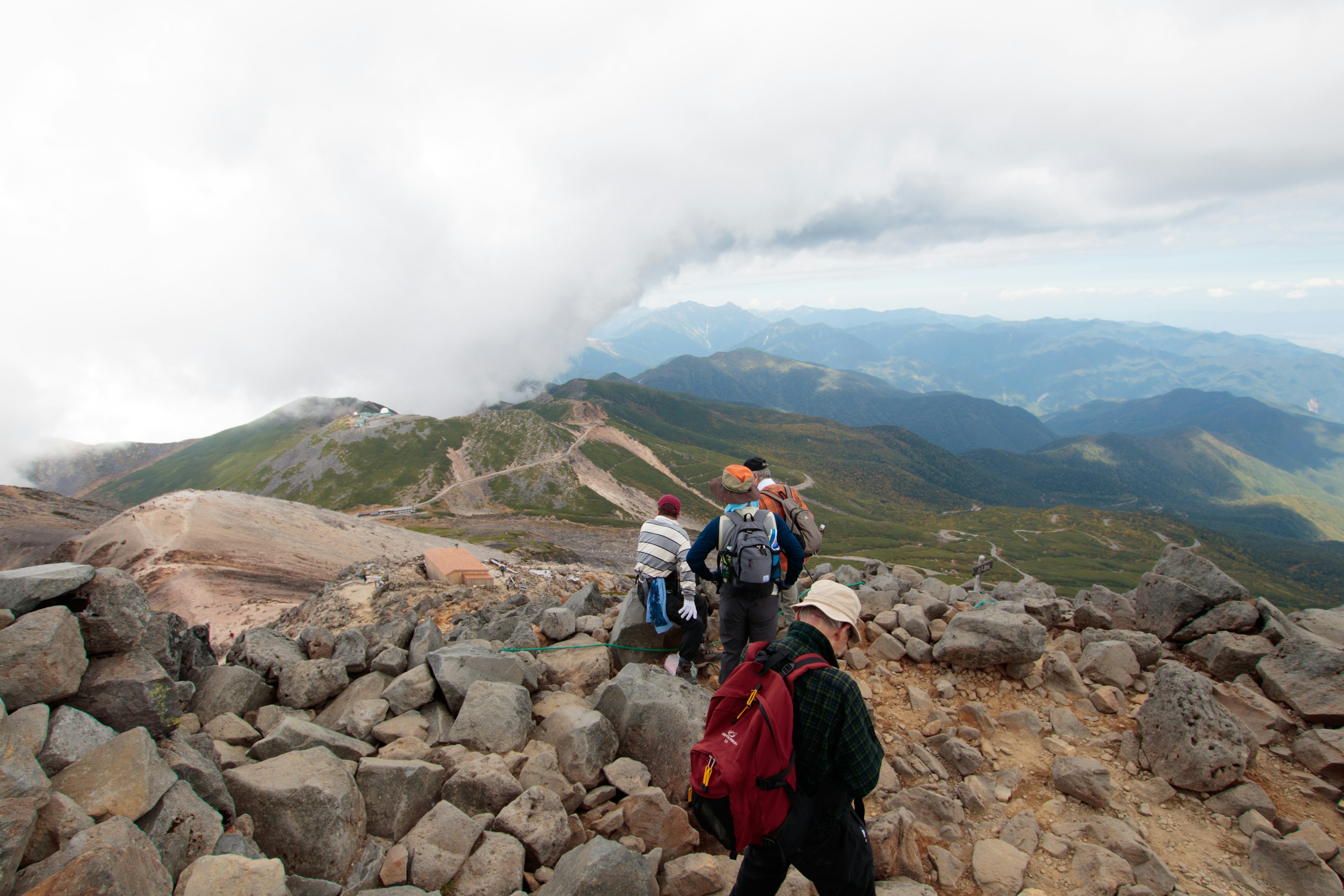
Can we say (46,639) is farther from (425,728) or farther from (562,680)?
(562,680)

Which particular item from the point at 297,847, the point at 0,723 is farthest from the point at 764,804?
the point at 0,723

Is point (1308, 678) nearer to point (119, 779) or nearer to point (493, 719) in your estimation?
point (493, 719)

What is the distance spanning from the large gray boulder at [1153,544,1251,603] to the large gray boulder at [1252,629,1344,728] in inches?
64.3

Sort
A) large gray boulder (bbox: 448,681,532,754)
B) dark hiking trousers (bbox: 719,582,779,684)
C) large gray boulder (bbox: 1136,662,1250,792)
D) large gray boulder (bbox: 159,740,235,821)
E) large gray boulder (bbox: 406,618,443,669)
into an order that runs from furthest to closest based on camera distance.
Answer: large gray boulder (bbox: 406,618,443,669) → dark hiking trousers (bbox: 719,582,779,684) → large gray boulder (bbox: 448,681,532,754) → large gray boulder (bbox: 1136,662,1250,792) → large gray boulder (bbox: 159,740,235,821)

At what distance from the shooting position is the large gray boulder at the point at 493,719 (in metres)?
9.68

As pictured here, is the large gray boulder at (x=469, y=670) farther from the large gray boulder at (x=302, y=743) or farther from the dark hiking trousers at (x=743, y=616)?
the dark hiking trousers at (x=743, y=616)

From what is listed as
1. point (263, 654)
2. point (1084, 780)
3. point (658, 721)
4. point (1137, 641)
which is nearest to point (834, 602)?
point (658, 721)

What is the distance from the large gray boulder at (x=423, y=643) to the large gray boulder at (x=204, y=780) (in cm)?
440

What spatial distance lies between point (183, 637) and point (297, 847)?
5096mm

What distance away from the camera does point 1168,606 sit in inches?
561

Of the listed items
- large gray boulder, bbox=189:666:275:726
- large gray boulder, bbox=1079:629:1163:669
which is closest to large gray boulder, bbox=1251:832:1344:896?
large gray boulder, bbox=1079:629:1163:669

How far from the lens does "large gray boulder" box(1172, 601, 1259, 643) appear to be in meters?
13.2

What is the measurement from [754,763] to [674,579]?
689 centimetres

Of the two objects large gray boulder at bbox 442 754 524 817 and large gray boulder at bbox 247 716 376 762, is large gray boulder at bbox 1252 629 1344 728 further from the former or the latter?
large gray boulder at bbox 247 716 376 762
